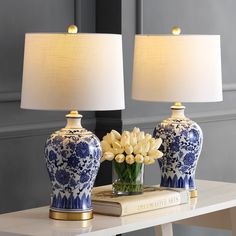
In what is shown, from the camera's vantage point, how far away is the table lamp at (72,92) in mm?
2291

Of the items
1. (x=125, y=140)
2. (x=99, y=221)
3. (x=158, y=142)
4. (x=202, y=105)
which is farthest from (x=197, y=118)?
(x=99, y=221)

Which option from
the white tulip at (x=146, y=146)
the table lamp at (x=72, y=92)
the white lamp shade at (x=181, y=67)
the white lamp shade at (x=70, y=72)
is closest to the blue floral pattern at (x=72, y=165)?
the table lamp at (x=72, y=92)

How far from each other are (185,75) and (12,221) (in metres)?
0.75

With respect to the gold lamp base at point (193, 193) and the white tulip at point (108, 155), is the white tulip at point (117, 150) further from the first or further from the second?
the gold lamp base at point (193, 193)

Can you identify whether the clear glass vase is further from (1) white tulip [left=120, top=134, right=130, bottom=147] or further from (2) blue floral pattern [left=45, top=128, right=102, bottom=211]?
(2) blue floral pattern [left=45, top=128, right=102, bottom=211]

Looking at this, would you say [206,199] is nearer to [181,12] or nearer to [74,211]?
[74,211]

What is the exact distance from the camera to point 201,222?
3092mm

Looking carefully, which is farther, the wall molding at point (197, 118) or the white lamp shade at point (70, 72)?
the wall molding at point (197, 118)

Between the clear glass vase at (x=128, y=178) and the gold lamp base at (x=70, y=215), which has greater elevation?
the clear glass vase at (x=128, y=178)

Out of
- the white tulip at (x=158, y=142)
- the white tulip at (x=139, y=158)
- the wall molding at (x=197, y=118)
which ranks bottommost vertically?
the white tulip at (x=139, y=158)

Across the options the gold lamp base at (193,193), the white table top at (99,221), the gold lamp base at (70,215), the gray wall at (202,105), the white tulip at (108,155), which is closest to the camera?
the white table top at (99,221)

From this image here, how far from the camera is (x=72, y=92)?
2285 millimetres

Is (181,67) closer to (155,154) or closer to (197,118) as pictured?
(155,154)

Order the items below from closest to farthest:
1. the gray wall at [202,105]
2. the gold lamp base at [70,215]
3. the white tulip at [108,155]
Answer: the gold lamp base at [70,215], the white tulip at [108,155], the gray wall at [202,105]
